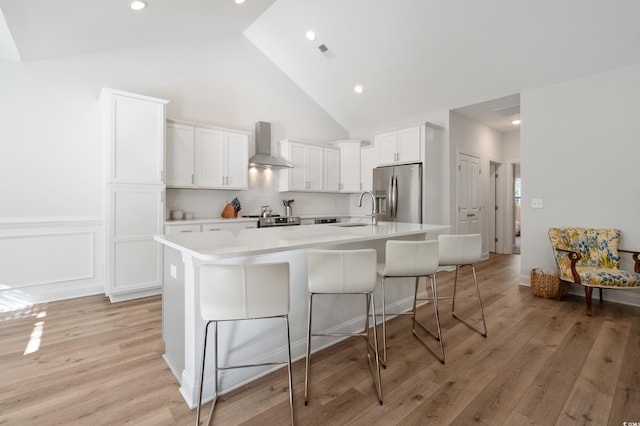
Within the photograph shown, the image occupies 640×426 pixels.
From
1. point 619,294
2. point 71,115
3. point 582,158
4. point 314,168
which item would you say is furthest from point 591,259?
point 71,115

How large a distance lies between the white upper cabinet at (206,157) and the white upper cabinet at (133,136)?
40cm

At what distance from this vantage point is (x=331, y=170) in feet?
20.2

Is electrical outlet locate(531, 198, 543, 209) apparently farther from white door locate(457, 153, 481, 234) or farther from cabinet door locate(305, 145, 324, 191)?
cabinet door locate(305, 145, 324, 191)

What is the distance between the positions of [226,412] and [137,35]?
14.1 ft

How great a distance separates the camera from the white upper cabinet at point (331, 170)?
6051mm

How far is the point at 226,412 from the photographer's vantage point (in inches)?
66.6

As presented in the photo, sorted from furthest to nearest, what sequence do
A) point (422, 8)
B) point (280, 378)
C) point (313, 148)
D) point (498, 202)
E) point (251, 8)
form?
point (498, 202) → point (313, 148) → point (251, 8) → point (422, 8) → point (280, 378)

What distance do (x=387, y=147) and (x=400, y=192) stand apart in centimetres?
86

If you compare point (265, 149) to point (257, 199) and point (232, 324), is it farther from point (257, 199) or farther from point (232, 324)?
point (232, 324)

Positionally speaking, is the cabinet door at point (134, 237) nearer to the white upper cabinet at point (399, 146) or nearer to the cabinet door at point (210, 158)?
the cabinet door at point (210, 158)

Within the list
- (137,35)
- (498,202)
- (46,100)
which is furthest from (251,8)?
(498,202)

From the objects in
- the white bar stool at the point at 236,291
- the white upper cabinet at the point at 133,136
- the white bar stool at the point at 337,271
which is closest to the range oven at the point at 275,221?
the white upper cabinet at the point at 133,136

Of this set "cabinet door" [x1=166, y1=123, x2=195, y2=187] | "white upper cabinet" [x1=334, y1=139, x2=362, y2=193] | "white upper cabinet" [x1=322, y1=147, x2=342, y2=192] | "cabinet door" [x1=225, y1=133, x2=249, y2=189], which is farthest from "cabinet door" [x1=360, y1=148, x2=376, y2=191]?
"cabinet door" [x1=166, y1=123, x2=195, y2=187]

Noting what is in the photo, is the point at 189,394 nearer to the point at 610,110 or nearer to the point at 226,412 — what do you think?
the point at 226,412
